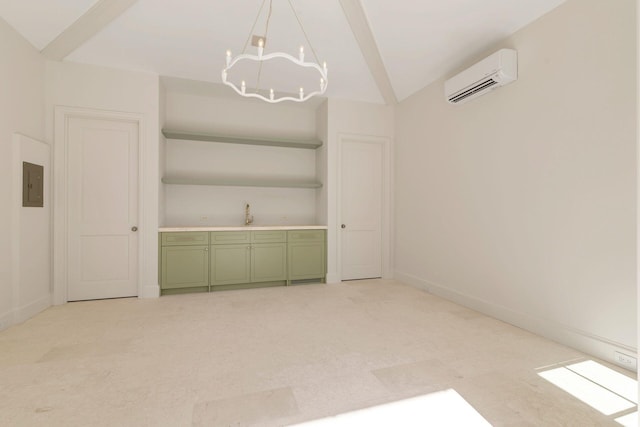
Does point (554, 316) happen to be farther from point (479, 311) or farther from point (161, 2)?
point (161, 2)

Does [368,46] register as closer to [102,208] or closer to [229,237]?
[229,237]

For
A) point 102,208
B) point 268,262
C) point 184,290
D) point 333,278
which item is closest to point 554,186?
point 333,278

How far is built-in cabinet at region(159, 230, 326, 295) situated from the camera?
4016 millimetres

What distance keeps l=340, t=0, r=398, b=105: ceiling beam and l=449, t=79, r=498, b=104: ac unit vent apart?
3.98 feet

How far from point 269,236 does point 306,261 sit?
0.72 meters

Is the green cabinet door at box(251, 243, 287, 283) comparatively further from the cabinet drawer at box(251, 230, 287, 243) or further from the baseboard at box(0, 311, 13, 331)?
the baseboard at box(0, 311, 13, 331)

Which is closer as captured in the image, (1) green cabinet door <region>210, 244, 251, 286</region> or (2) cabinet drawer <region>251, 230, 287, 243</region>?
(1) green cabinet door <region>210, 244, 251, 286</region>

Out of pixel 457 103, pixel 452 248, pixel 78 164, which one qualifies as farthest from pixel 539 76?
pixel 78 164

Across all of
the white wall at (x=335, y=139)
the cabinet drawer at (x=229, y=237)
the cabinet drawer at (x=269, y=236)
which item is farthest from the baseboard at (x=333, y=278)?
the cabinet drawer at (x=229, y=237)

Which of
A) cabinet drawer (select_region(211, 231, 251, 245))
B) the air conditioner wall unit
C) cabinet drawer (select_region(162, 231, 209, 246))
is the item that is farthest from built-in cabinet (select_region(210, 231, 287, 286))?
the air conditioner wall unit

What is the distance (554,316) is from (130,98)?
17.6 ft

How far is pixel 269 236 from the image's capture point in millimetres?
4430

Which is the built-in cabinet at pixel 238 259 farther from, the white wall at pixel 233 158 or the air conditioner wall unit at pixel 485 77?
the air conditioner wall unit at pixel 485 77

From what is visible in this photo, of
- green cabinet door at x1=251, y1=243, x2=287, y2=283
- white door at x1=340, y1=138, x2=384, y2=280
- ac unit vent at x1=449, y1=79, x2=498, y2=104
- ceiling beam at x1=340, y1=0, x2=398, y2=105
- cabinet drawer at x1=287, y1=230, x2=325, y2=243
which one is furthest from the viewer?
white door at x1=340, y1=138, x2=384, y2=280
